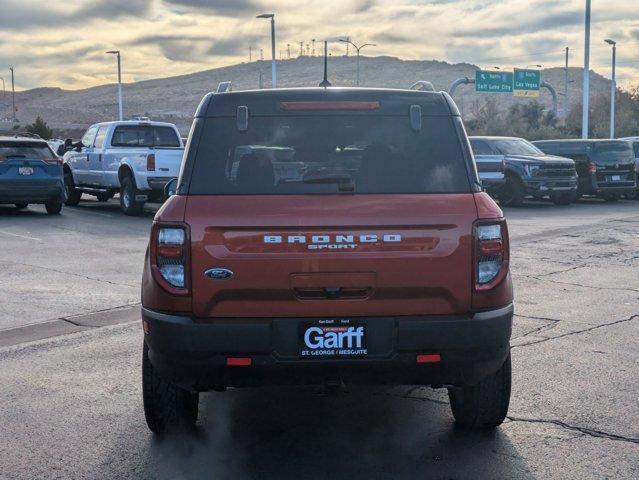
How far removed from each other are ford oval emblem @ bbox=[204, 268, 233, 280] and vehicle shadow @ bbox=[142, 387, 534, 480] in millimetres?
982

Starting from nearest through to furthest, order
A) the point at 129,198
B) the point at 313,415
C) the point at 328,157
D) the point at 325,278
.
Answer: the point at 325,278 → the point at 328,157 → the point at 313,415 → the point at 129,198

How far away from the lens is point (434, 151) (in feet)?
15.3

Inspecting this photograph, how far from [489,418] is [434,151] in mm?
1545

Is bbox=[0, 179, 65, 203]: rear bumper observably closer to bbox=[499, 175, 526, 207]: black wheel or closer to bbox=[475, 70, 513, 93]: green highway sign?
bbox=[499, 175, 526, 207]: black wheel

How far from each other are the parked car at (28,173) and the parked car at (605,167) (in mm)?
14067

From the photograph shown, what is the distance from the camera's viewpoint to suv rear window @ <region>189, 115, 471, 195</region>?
4.52 metres

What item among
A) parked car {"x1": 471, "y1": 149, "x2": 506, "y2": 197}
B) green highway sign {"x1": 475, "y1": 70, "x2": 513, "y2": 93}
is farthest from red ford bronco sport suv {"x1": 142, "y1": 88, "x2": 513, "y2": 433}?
green highway sign {"x1": 475, "y1": 70, "x2": 513, "y2": 93}

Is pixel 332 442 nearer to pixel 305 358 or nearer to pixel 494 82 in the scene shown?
pixel 305 358

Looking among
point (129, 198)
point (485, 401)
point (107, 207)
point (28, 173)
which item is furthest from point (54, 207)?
point (485, 401)

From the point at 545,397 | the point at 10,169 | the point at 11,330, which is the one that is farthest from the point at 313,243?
the point at 10,169

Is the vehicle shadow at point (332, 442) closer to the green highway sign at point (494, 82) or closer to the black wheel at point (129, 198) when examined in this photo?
the black wheel at point (129, 198)

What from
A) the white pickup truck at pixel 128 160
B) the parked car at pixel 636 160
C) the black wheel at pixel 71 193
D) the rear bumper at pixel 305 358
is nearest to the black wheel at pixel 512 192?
the parked car at pixel 636 160

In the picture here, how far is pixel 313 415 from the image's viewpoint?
5469mm

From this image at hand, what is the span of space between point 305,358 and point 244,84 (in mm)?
177429
